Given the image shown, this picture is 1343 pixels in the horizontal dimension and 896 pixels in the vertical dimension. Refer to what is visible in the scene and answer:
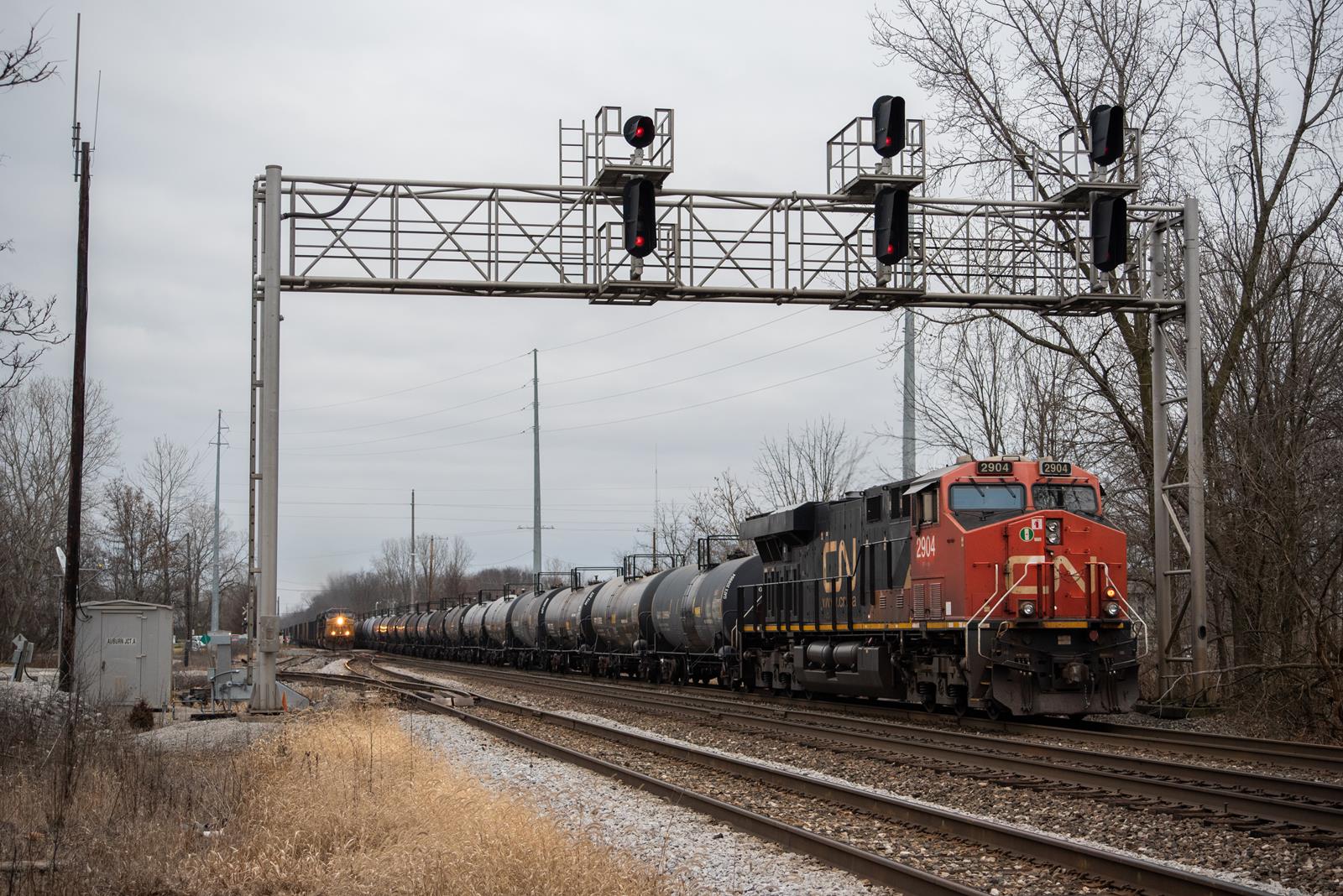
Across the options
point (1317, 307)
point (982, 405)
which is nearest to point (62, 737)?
point (1317, 307)

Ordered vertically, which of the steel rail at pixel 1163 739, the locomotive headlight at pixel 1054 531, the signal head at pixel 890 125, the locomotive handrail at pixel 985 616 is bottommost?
the steel rail at pixel 1163 739

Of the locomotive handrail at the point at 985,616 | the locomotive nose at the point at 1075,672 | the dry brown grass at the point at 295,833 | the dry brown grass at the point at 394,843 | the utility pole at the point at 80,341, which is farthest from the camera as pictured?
the utility pole at the point at 80,341

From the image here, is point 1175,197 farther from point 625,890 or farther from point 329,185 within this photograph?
point 625,890

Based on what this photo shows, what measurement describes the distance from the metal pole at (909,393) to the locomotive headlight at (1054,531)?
757cm

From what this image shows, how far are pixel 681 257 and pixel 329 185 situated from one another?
215 inches

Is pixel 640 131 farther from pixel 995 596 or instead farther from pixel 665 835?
pixel 665 835

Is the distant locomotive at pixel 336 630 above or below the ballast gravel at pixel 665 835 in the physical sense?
below

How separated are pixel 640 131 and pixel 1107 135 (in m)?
7.18

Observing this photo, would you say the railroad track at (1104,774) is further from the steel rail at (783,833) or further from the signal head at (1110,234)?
the signal head at (1110,234)

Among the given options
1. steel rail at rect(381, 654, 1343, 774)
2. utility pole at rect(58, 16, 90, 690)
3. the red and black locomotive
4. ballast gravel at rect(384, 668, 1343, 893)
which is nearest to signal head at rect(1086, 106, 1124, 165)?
the red and black locomotive

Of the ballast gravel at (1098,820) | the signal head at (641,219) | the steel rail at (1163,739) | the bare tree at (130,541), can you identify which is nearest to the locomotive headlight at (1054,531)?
the steel rail at (1163,739)

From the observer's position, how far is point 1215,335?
71.8 feet

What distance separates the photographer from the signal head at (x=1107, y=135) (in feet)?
62.9

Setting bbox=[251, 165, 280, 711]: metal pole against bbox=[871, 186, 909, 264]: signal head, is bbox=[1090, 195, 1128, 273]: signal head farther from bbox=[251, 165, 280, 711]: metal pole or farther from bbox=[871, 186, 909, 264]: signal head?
bbox=[251, 165, 280, 711]: metal pole
